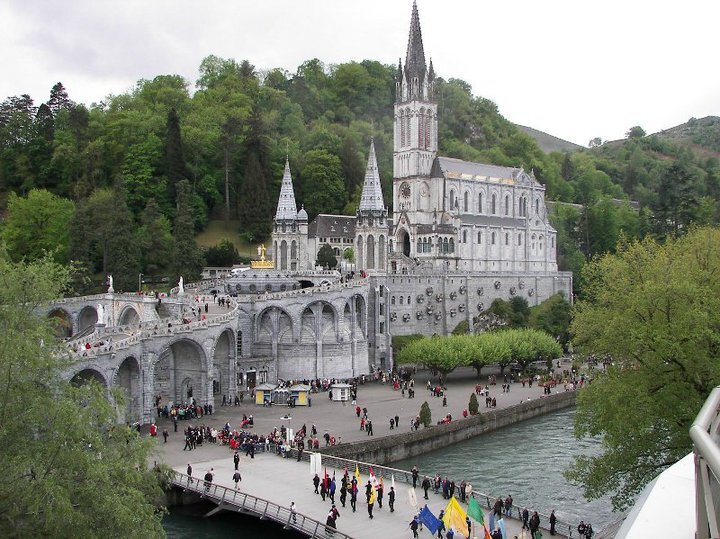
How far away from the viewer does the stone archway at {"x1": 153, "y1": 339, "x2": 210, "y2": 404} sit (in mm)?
48537

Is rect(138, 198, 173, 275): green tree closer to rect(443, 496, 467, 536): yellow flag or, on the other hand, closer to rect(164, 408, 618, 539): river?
rect(164, 408, 618, 539): river

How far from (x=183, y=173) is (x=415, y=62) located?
26397 mm

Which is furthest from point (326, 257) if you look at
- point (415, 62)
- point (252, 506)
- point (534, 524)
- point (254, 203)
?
point (534, 524)

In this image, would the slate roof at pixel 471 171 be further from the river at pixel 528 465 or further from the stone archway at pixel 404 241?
the river at pixel 528 465

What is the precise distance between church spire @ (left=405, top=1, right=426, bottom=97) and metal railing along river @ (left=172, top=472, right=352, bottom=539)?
61.3m

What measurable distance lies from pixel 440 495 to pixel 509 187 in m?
64.9

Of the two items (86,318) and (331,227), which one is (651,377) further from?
(331,227)

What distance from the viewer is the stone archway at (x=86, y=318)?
2559 inches

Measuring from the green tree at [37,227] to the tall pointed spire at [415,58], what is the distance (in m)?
36.2

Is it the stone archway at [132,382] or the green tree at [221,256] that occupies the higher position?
the green tree at [221,256]

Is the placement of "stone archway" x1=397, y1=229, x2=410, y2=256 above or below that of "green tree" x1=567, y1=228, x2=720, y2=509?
above

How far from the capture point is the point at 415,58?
8662 centimetres

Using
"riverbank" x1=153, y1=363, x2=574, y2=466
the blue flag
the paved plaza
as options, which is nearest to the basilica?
the paved plaza

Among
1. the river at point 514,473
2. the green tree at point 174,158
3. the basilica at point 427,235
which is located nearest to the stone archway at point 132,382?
the river at point 514,473
